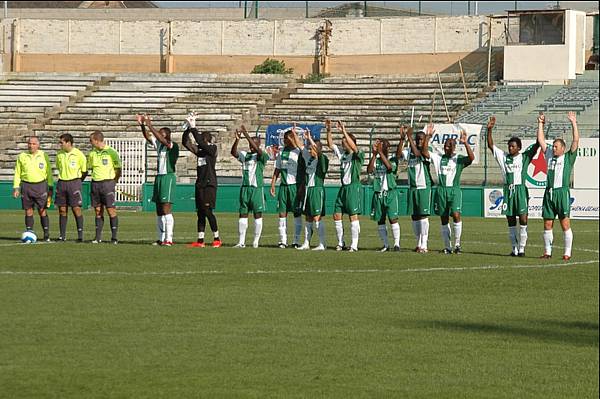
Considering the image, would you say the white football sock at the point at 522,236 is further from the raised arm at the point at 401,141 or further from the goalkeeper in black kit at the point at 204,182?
the goalkeeper in black kit at the point at 204,182

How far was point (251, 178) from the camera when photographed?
2539 cm

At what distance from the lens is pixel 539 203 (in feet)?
135

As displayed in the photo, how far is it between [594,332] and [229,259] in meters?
8.93

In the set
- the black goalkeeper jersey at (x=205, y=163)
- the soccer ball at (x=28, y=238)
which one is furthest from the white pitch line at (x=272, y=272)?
the soccer ball at (x=28, y=238)

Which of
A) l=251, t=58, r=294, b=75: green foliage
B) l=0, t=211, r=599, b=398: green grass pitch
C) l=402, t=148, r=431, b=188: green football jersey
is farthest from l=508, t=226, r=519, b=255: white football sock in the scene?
l=251, t=58, r=294, b=75: green foliage

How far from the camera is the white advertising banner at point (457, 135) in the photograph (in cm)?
4619

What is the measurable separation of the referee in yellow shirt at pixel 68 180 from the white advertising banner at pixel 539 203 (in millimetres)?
18066

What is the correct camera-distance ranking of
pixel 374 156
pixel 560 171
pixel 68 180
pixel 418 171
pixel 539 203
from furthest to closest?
1. pixel 539 203
2. pixel 374 156
3. pixel 68 180
4. pixel 418 171
5. pixel 560 171

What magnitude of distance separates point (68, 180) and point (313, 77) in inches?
1531

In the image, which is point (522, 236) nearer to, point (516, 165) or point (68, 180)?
point (516, 165)

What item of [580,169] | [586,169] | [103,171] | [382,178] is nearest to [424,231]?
[382,178]

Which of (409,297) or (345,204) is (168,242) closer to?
(345,204)

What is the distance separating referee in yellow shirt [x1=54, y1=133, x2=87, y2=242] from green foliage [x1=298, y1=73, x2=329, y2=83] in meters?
38.0

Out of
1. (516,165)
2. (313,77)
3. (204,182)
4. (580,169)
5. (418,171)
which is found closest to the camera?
(516,165)
